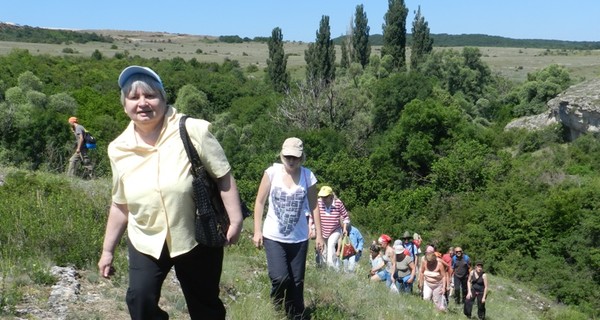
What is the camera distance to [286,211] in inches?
220

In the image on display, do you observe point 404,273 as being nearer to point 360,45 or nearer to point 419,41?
point 419,41

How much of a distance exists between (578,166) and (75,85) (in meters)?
47.3

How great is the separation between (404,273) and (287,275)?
245 inches

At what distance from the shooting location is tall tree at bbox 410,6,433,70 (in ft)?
203

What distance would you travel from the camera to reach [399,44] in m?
63.2

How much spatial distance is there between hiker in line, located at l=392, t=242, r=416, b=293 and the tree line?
8162 mm

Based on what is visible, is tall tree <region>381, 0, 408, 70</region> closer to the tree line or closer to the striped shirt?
the tree line

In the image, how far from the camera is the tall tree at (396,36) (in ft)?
205

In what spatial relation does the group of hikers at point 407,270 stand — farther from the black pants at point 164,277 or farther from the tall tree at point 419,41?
the tall tree at point 419,41

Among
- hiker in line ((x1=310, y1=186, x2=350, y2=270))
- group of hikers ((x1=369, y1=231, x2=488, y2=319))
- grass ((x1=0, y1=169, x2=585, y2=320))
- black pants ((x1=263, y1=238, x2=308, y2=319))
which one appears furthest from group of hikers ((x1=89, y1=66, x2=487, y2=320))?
group of hikers ((x1=369, y1=231, x2=488, y2=319))

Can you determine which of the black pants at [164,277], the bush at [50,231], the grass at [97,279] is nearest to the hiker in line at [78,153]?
the grass at [97,279]

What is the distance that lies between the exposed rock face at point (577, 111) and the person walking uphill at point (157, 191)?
43.0m

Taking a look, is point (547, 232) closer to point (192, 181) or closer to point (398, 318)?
point (398, 318)

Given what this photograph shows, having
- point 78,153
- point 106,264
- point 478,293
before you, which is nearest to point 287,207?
point 106,264
